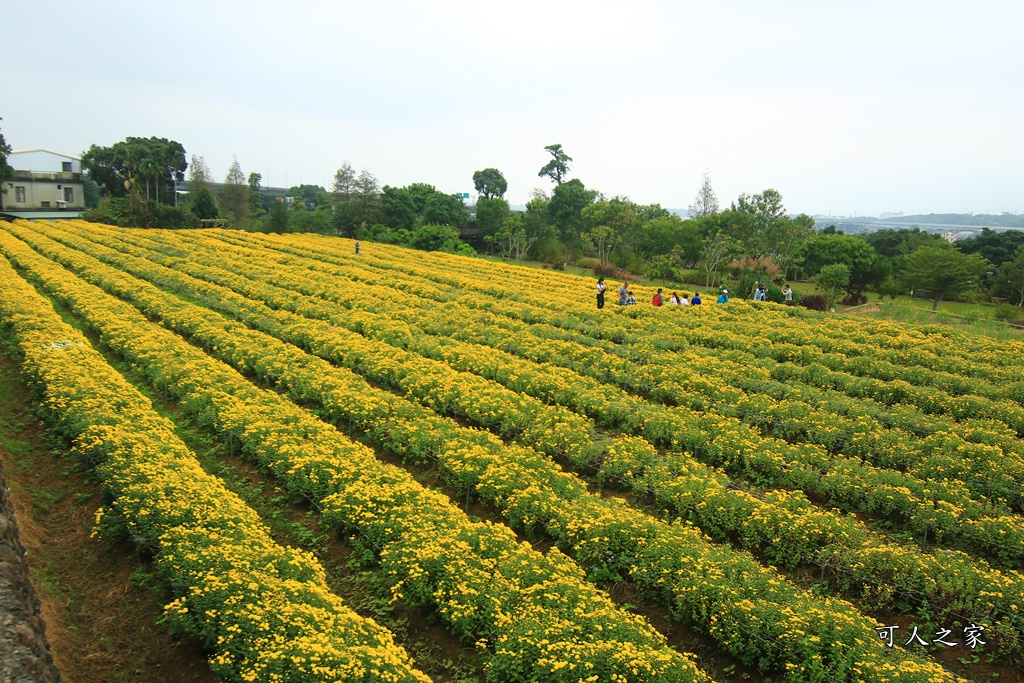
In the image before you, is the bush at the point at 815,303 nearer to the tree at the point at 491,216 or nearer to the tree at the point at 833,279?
the tree at the point at 833,279

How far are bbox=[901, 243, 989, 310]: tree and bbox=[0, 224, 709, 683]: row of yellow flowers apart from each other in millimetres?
41441

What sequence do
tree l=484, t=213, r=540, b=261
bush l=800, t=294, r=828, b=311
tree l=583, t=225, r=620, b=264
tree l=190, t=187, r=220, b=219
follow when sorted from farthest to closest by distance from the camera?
tree l=190, t=187, r=220, b=219, tree l=484, t=213, r=540, b=261, tree l=583, t=225, r=620, b=264, bush l=800, t=294, r=828, b=311

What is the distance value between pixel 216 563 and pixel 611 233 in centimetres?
5386

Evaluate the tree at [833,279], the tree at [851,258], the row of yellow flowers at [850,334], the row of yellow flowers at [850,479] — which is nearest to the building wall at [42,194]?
the row of yellow flowers at [850,334]

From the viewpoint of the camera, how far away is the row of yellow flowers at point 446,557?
8031 mm

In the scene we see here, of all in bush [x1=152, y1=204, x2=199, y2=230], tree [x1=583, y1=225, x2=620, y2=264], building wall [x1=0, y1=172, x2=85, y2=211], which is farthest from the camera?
building wall [x1=0, y1=172, x2=85, y2=211]

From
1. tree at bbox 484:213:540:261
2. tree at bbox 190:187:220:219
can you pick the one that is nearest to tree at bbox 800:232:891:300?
tree at bbox 484:213:540:261

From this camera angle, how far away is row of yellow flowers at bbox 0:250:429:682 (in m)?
7.82

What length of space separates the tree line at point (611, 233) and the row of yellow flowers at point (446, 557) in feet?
99.4

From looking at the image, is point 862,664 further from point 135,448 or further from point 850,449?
point 135,448

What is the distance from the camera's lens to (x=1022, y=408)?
56.9 ft

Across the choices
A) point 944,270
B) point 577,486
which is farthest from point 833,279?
point 577,486

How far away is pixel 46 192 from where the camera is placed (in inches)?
3169

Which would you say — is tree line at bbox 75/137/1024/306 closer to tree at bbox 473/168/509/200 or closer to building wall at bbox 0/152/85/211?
building wall at bbox 0/152/85/211
